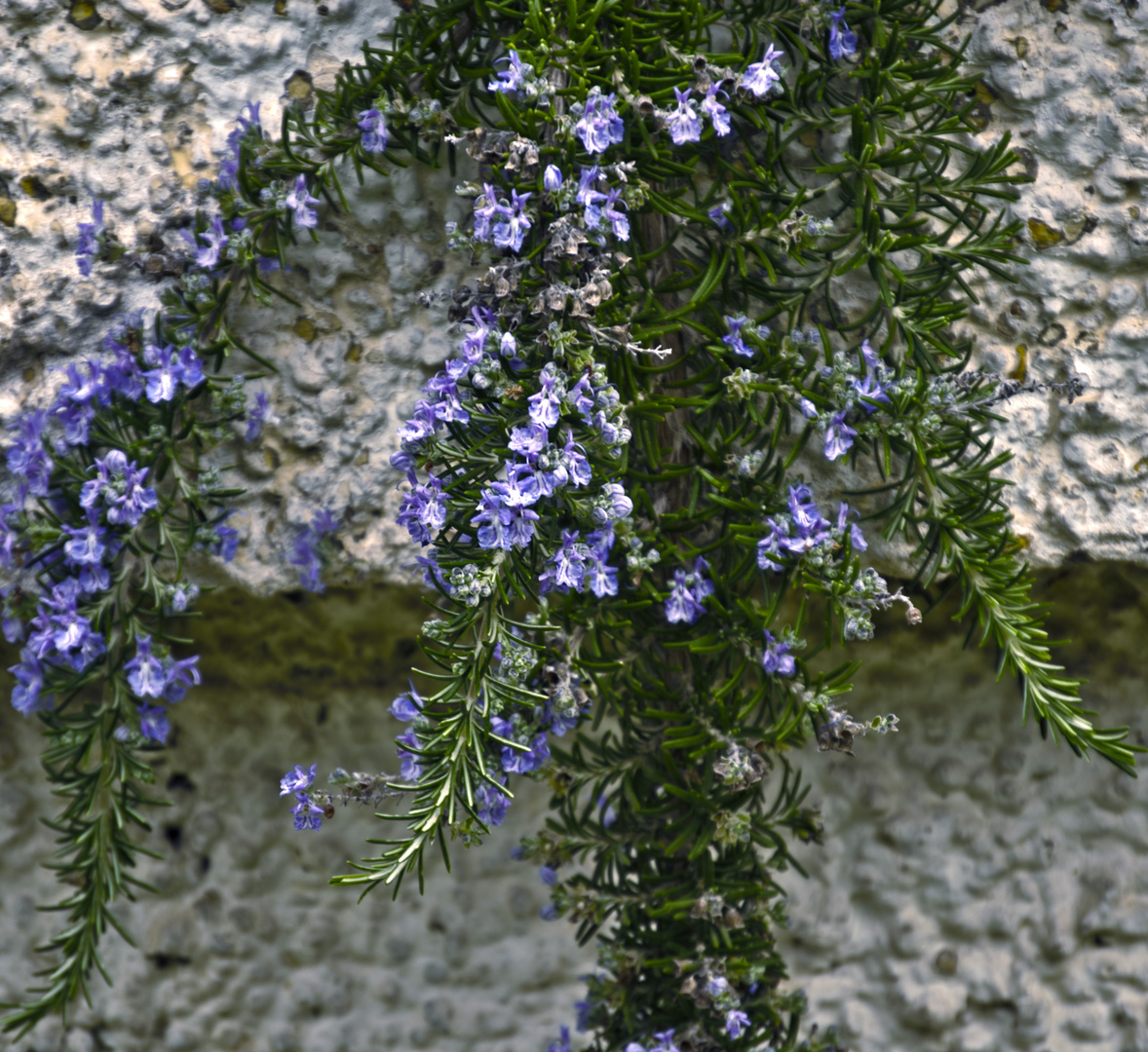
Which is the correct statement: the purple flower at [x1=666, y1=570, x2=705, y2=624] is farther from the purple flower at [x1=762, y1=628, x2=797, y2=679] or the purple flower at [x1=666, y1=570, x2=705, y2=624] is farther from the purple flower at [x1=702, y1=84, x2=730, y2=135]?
the purple flower at [x1=702, y1=84, x2=730, y2=135]

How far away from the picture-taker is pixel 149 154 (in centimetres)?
125

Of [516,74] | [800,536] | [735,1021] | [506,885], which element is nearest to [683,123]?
[516,74]

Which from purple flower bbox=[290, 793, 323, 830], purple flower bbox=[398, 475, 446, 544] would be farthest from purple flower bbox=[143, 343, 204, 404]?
purple flower bbox=[290, 793, 323, 830]

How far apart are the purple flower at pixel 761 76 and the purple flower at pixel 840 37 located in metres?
0.10

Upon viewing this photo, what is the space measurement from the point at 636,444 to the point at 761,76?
0.39 m

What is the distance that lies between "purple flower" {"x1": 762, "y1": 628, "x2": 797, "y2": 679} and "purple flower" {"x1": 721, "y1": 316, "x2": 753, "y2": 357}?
11.8 inches

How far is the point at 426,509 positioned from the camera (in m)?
0.89

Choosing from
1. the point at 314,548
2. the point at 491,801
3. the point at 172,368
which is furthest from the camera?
the point at 314,548

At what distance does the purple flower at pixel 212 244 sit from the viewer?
1.18 meters

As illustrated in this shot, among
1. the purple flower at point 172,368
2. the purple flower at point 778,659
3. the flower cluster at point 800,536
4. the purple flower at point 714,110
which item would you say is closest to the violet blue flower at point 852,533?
the flower cluster at point 800,536

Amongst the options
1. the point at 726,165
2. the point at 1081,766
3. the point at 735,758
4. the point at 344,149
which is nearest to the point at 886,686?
the point at 1081,766

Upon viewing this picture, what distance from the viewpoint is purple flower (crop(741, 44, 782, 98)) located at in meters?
0.99

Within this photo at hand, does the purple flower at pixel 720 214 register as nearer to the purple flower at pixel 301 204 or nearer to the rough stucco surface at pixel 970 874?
the purple flower at pixel 301 204

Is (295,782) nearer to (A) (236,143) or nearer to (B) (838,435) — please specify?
(B) (838,435)
